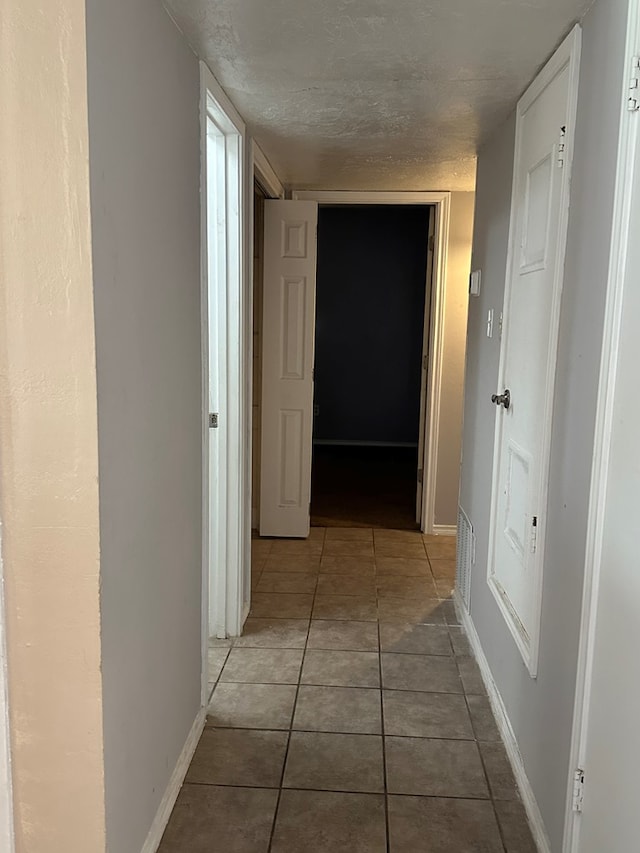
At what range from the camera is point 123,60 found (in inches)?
56.3

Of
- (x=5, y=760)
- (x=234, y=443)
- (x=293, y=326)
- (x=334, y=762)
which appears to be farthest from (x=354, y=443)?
(x=5, y=760)

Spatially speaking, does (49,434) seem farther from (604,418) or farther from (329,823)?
(329,823)

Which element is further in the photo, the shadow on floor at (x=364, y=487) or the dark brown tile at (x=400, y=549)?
the shadow on floor at (x=364, y=487)

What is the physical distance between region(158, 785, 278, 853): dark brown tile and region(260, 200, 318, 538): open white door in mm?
2338

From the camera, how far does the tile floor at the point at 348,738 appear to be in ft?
6.10

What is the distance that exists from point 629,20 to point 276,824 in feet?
7.00

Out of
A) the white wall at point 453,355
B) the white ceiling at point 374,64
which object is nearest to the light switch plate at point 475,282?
the white ceiling at point 374,64

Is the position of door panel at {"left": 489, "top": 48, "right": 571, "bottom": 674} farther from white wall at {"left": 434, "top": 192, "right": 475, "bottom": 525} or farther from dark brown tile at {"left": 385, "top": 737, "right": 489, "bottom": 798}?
white wall at {"left": 434, "top": 192, "right": 475, "bottom": 525}

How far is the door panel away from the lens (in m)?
1.91

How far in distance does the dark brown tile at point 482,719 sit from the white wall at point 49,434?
53.4 inches

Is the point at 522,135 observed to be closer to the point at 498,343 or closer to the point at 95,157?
the point at 498,343

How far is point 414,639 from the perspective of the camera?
3002mm

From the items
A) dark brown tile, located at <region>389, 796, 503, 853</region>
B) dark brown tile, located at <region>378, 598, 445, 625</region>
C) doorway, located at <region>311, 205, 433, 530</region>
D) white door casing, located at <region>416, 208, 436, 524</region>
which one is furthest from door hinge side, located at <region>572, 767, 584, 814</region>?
doorway, located at <region>311, 205, 433, 530</region>

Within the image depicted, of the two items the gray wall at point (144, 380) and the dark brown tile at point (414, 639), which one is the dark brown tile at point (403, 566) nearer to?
the dark brown tile at point (414, 639)
